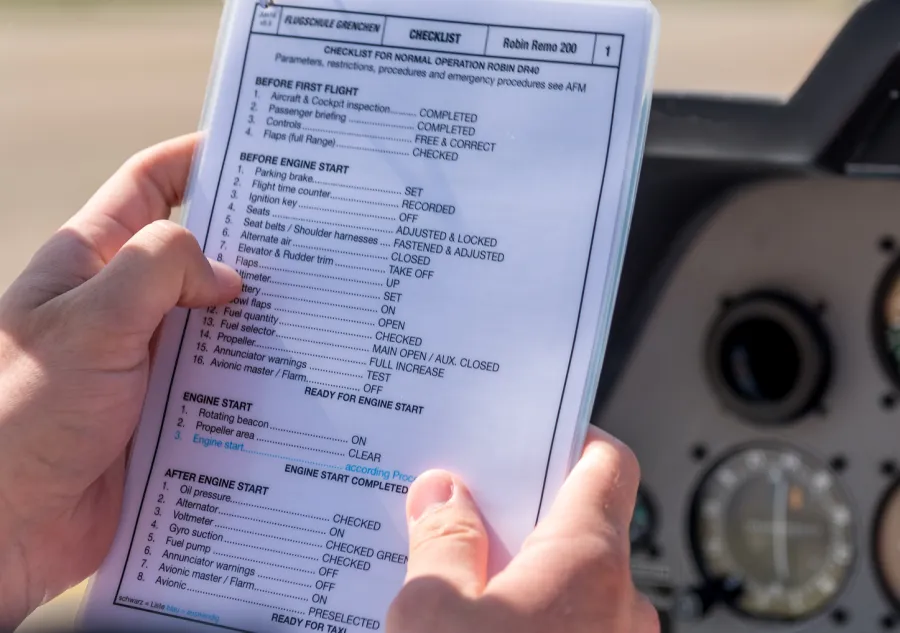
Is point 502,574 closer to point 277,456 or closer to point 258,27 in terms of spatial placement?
point 277,456

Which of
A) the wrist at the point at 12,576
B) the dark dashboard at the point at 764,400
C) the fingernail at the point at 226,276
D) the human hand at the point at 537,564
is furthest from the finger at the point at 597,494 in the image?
the dark dashboard at the point at 764,400

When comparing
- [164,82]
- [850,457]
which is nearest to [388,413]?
[850,457]

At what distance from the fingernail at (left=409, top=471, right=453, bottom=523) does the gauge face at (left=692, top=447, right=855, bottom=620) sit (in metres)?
0.73

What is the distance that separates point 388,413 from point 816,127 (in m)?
0.65

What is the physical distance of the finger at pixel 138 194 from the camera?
2.90ft

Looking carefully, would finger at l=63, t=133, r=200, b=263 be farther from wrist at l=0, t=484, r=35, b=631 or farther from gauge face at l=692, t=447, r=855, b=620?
gauge face at l=692, t=447, r=855, b=620

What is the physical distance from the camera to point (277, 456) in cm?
77

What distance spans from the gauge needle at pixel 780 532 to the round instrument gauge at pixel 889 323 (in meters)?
0.22

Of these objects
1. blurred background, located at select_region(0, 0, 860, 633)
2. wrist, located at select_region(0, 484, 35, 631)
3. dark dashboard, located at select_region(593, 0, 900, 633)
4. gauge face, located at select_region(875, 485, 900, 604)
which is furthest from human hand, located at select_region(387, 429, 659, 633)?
blurred background, located at select_region(0, 0, 860, 633)

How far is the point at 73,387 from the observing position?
2.54 feet

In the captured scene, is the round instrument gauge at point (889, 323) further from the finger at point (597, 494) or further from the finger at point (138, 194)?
the finger at point (138, 194)

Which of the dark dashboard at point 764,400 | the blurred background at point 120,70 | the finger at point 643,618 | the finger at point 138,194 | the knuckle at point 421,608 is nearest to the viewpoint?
the knuckle at point 421,608

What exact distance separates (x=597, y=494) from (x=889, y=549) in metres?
0.81

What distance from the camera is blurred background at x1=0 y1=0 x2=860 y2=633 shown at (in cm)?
189
